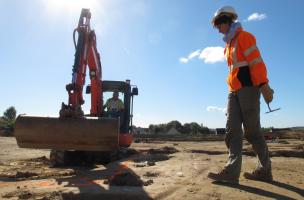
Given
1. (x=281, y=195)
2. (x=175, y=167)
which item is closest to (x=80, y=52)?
(x=175, y=167)

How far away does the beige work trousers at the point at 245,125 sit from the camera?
5207mm

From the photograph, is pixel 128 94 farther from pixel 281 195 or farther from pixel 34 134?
pixel 281 195

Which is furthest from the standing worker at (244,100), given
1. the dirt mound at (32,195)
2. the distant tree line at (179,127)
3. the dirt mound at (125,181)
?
the distant tree line at (179,127)

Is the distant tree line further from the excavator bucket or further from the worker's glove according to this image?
the worker's glove

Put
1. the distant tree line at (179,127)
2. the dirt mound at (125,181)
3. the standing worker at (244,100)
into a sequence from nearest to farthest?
the dirt mound at (125,181), the standing worker at (244,100), the distant tree line at (179,127)

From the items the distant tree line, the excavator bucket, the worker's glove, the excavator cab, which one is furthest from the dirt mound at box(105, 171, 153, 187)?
the distant tree line

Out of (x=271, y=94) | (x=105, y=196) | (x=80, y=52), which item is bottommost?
(x=105, y=196)

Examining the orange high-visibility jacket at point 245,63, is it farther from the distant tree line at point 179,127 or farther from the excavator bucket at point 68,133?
the distant tree line at point 179,127

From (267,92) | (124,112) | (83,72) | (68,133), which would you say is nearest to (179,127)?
(124,112)

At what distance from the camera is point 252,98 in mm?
5230

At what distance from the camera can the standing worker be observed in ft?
17.0

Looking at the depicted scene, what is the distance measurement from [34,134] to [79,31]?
123 inches

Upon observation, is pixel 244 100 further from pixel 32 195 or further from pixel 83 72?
pixel 83 72

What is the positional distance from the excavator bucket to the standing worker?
1.97 meters
